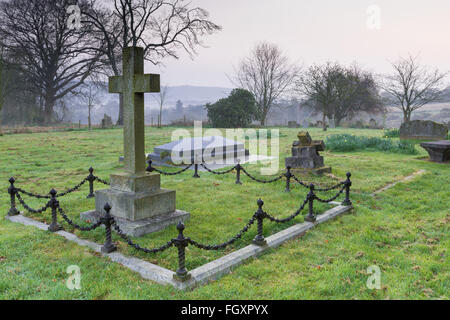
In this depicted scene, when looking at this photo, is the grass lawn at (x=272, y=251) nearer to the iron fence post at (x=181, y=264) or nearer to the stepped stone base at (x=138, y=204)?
the iron fence post at (x=181, y=264)

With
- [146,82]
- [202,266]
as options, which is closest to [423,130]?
[146,82]

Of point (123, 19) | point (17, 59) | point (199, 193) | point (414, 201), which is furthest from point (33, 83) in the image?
point (414, 201)

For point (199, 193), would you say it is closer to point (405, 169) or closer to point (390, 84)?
point (405, 169)

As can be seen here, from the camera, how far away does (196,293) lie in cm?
364

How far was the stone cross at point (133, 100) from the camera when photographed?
571 centimetres

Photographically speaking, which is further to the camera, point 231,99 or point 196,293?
point 231,99

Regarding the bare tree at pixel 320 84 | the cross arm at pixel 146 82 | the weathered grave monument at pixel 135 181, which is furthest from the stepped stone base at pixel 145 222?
the bare tree at pixel 320 84

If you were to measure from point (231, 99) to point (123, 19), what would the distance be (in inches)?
541

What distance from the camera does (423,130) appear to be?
1934cm

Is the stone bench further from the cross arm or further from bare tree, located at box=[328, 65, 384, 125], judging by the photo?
bare tree, located at box=[328, 65, 384, 125]

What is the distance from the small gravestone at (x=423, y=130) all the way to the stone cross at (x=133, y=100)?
718 inches
